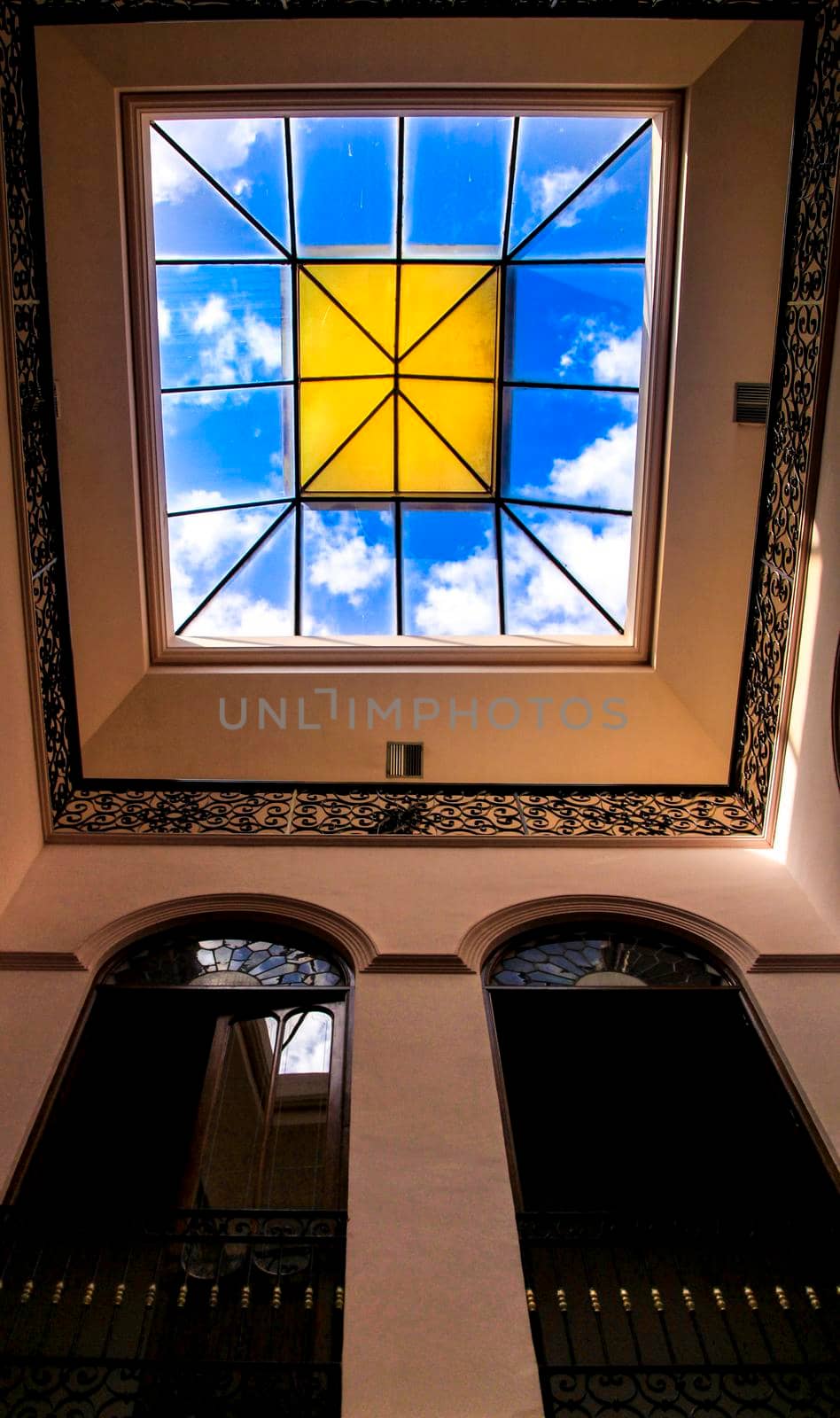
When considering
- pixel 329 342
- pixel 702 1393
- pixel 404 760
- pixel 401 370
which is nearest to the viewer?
pixel 702 1393

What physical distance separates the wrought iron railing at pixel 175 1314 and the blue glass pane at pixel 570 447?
16.6 ft

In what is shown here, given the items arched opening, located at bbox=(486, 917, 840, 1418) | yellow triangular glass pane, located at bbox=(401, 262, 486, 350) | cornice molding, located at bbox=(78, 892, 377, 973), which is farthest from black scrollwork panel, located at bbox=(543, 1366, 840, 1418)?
yellow triangular glass pane, located at bbox=(401, 262, 486, 350)

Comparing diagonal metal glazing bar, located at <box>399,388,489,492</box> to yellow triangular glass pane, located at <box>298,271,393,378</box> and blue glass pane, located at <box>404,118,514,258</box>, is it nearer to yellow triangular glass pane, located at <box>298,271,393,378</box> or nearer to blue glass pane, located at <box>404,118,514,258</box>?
yellow triangular glass pane, located at <box>298,271,393,378</box>

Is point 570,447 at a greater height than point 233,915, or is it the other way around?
point 570,447

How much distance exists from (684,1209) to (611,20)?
586 centimetres

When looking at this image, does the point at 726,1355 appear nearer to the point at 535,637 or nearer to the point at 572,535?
the point at 535,637

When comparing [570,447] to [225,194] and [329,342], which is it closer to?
[329,342]

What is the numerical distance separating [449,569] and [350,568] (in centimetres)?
69

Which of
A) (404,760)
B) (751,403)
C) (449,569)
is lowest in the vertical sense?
(404,760)

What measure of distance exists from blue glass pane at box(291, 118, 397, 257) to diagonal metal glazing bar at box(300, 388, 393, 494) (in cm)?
93

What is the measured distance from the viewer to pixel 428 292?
755 cm

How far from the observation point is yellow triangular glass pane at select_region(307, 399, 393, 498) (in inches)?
313

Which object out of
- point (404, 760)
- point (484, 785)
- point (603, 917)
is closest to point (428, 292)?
point (404, 760)

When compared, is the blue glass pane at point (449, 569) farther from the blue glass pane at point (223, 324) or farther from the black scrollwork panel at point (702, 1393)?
the black scrollwork panel at point (702, 1393)
